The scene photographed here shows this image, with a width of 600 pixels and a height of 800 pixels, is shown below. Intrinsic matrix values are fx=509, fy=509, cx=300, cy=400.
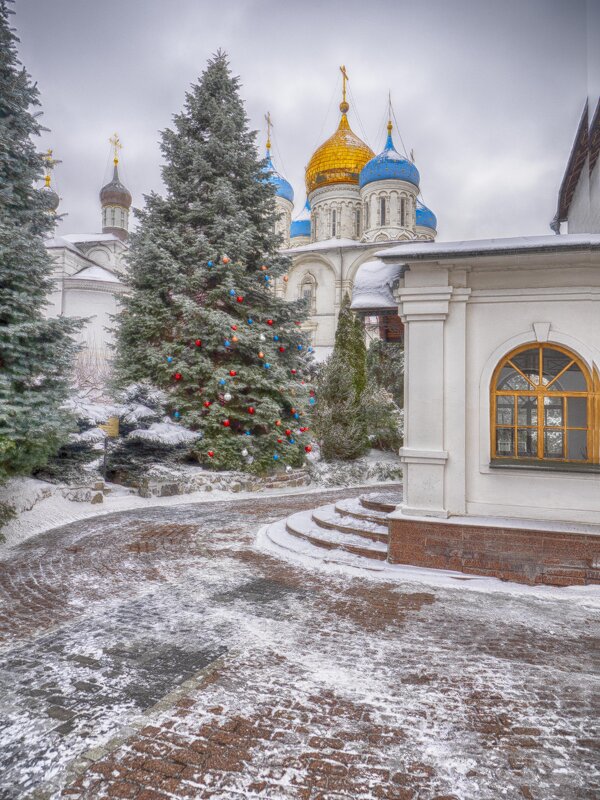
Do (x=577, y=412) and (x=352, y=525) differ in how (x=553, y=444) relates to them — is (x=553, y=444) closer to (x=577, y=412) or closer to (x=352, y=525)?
(x=577, y=412)

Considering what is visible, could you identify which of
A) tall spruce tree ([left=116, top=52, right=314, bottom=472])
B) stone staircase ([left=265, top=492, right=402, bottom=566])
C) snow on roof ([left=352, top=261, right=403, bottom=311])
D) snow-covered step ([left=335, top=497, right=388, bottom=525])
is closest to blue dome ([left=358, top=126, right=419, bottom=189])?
tall spruce tree ([left=116, top=52, right=314, bottom=472])

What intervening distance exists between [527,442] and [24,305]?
636cm

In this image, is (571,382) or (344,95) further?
(344,95)

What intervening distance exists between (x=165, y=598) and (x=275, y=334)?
882 cm

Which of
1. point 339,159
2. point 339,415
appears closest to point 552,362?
point 339,415

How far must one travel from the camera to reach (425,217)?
4138 centimetres

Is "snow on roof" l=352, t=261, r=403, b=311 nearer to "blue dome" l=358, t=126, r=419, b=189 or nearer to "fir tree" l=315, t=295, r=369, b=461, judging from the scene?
"fir tree" l=315, t=295, r=369, b=461

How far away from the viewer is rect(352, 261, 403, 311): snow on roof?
6.06 meters

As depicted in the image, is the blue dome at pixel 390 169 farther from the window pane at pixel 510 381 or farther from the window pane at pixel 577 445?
the window pane at pixel 577 445

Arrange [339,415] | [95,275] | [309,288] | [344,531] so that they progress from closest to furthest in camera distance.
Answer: [344,531] < [339,415] < [95,275] < [309,288]

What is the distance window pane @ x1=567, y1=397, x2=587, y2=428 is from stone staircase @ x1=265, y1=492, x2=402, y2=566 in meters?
2.27

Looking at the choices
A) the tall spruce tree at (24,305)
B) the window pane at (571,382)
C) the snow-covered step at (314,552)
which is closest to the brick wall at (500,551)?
the snow-covered step at (314,552)

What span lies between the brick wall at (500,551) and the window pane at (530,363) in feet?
5.37

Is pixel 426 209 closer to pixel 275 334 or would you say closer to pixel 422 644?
pixel 275 334
